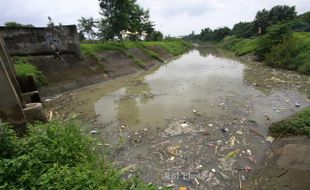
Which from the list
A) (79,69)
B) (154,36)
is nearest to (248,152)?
(79,69)

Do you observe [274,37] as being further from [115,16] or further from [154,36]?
[154,36]

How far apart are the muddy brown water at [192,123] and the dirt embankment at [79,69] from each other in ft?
3.83

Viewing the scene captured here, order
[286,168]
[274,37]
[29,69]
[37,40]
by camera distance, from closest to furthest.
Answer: [286,168] < [29,69] < [37,40] < [274,37]

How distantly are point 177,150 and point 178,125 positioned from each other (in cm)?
144

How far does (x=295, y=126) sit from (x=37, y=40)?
521 inches

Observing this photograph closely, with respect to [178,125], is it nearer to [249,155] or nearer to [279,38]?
[249,155]

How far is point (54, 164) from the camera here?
2.91 meters

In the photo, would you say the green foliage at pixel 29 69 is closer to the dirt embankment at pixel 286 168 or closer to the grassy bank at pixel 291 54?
the dirt embankment at pixel 286 168

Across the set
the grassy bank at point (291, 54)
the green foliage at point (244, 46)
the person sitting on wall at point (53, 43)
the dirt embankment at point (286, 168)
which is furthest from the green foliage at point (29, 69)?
the green foliage at point (244, 46)

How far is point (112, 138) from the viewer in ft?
19.8

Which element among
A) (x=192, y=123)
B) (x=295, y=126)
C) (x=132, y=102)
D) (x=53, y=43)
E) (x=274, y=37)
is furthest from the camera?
(x=274, y=37)

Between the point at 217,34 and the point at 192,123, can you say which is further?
the point at 217,34

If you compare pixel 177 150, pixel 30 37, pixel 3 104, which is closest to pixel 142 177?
pixel 177 150

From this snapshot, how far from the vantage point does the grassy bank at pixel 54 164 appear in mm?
2695
